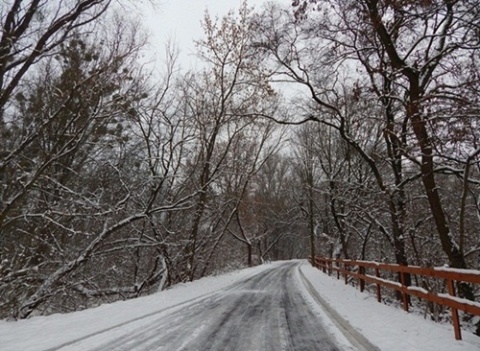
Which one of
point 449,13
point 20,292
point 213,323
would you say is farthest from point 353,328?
point 20,292

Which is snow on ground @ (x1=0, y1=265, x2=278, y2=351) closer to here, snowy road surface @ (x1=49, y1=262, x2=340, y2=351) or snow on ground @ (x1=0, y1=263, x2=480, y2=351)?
snow on ground @ (x1=0, y1=263, x2=480, y2=351)

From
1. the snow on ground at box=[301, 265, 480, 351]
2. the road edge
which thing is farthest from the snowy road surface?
the snow on ground at box=[301, 265, 480, 351]

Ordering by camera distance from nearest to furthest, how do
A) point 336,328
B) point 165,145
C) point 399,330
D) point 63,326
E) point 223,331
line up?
point 399,330
point 223,331
point 336,328
point 63,326
point 165,145

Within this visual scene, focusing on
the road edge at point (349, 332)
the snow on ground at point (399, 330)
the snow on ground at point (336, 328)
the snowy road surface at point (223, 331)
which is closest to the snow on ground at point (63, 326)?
the snow on ground at point (336, 328)

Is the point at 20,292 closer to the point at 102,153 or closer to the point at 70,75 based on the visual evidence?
the point at 102,153

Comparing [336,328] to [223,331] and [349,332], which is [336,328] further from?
[223,331]

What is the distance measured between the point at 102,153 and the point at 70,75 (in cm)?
368

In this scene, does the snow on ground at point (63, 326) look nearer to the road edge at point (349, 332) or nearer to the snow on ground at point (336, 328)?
the snow on ground at point (336, 328)

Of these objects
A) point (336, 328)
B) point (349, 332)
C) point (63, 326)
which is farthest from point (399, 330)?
point (63, 326)

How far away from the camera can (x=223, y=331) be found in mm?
6883

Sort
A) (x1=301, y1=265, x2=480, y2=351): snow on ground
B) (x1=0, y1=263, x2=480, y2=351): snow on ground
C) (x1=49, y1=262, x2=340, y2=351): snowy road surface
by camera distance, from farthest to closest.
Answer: (x1=49, y1=262, x2=340, y2=351): snowy road surface → (x1=0, y1=263, x2=480, y2=351): snow on ground → (x1=301, y1=265, x2=480, y2=351): snow on ground

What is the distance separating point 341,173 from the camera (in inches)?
1078

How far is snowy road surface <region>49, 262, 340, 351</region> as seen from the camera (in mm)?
5801

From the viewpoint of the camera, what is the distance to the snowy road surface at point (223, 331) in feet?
19.0
